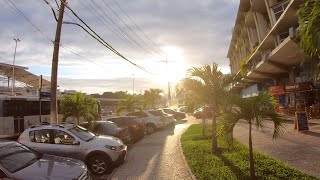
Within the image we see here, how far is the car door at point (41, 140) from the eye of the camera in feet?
36.2

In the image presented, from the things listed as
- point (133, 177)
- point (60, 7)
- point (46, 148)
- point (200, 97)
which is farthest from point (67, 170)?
point (60, 7)

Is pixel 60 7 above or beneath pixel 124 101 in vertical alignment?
above

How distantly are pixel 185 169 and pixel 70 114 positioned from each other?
9.56 m

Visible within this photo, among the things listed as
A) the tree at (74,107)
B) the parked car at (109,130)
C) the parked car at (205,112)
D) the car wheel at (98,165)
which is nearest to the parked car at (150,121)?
the parked car at (205,112)

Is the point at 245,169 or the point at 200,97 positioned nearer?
the point at 245,169

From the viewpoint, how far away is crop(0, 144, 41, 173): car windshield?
7.06m

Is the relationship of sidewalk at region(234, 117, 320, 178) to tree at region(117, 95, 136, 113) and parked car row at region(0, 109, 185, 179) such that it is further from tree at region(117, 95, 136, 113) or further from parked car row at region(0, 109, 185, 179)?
tree at region(117, 95, 136, 113)

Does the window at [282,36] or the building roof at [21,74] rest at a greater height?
the window at [282,36]

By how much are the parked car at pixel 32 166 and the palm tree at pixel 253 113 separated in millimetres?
3997

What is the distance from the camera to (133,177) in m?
10.2

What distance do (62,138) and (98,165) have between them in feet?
5.12

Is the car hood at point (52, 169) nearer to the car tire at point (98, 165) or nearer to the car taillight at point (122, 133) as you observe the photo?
the car tire at point (98, 165)

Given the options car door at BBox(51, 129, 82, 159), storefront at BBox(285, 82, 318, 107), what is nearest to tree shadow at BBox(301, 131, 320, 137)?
car door at BBox(51, 129, 82, 159)

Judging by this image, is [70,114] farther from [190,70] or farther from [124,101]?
[124,101]
